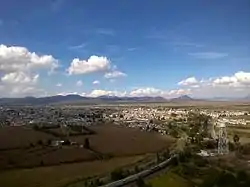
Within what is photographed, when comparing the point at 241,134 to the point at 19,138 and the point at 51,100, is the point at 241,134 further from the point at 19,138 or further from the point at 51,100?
the point at 51,100

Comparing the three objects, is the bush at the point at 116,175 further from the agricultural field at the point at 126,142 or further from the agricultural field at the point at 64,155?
the agricultural field at the point at 126,142

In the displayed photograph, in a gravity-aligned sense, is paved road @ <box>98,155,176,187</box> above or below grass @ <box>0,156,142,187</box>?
above

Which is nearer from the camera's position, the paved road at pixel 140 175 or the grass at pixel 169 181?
the paved road at pixel 140 175

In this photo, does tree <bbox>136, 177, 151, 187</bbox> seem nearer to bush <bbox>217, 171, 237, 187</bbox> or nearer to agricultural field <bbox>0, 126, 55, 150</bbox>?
bush <bbox>217, 171, 237, 187</bbox>

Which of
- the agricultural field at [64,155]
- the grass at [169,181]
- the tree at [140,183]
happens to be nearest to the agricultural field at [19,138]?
the agricultural field at [64,155]

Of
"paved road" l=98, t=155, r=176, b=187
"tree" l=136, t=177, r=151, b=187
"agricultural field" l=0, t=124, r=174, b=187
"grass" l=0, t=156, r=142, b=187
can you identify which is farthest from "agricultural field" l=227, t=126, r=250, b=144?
"tree" l=136, t=177, r=151, b=187

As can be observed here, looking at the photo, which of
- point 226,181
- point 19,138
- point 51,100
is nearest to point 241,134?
point 19,138
